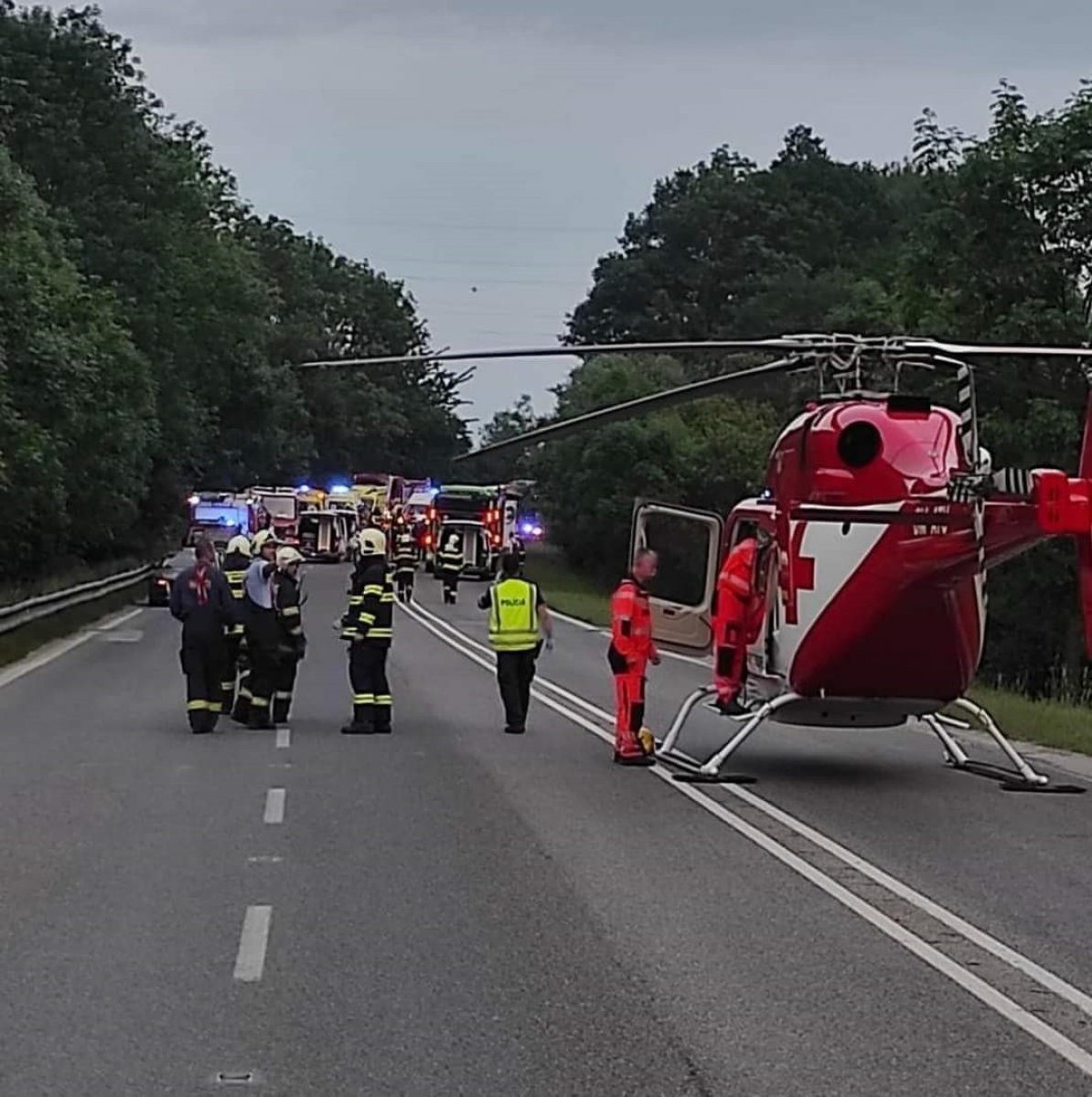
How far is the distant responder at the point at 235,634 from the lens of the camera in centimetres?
2012

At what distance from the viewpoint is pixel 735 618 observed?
17.3 meters

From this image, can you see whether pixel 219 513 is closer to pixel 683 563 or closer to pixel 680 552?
pixel 683 563

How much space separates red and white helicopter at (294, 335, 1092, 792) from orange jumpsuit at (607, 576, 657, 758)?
2.55ft

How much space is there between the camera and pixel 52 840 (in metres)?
12.7

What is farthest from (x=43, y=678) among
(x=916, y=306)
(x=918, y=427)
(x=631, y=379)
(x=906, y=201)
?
(x=906, y=201)

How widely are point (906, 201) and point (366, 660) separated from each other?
93127 millimetres

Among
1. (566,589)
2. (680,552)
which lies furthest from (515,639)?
(566,589)

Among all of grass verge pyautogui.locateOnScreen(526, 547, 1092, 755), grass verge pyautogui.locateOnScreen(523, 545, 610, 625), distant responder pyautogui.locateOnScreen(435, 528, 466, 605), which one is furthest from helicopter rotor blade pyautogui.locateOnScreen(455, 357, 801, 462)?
distant responder pyautogui.locateOnScreen(435, 528, 466, 605)

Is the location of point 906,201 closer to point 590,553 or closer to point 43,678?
point 590,553

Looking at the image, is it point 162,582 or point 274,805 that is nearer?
point 274,805

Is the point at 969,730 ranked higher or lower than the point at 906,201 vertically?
lower

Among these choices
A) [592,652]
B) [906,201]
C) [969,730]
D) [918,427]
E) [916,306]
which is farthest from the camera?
[906,201]

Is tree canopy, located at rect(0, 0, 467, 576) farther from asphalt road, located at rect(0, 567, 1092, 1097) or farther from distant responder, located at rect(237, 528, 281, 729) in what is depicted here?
asphalt road, located at rect(0, 567, 1092, 1097)

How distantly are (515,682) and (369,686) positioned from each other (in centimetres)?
139
